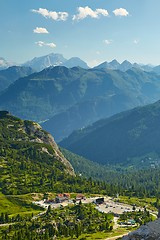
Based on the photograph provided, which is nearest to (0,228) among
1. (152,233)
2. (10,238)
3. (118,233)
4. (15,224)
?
(15,224)

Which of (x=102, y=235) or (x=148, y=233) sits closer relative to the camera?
(x=148, y=233)

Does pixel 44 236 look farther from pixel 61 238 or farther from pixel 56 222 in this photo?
pixel 56 222

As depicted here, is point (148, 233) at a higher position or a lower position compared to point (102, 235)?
higher

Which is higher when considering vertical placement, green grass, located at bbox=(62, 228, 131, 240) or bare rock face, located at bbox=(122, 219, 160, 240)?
bare rock face, located at bbox=(122, 219, 160, 240)

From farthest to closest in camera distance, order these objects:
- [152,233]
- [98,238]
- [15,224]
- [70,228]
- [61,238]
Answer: [15,224], [70,228], [61,238], [98,238], [152,233]

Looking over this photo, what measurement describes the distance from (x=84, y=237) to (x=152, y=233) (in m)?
98.0

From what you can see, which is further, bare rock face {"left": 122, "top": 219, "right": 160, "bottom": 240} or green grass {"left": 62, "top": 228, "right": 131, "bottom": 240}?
green grass {"left": 62, "top": 228, "right": 131, "bottom": 240}

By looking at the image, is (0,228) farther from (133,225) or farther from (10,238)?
(133,225)

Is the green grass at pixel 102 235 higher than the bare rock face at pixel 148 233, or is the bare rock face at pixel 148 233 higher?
the bare rock face at pixel 148 233

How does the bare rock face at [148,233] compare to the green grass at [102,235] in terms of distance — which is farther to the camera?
the green grass at [102,235]

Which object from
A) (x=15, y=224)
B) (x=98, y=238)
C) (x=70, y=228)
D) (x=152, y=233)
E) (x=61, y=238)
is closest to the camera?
(x=152, y=233)

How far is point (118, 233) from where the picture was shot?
161500 millimetres

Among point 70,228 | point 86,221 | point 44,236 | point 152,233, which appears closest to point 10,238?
point 44,236

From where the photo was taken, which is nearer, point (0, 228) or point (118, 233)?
point (118, 233)
